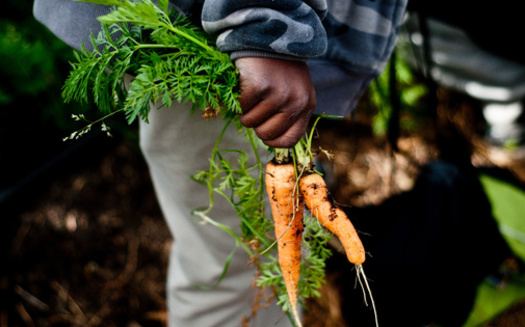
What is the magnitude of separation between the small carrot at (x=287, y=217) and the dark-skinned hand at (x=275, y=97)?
0.15 metres

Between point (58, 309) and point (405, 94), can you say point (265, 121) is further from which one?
point (405, 94)

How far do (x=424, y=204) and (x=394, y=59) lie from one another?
1.98 ft

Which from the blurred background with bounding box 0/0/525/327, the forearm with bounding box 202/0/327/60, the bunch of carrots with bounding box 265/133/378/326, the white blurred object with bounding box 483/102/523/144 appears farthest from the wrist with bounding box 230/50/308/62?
the white blurred object with bounding box 483/102/523/144

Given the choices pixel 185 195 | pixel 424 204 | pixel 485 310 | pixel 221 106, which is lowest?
pixel 485 310

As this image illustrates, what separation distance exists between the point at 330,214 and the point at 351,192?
121cm

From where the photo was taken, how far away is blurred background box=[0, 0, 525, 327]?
1.45m

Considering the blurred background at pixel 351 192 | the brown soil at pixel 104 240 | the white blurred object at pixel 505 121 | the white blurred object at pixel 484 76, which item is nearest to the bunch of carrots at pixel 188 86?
the blurred background at pixel 351 192

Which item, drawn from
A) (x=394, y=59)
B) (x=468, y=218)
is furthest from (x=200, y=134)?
(x=468, y=218)

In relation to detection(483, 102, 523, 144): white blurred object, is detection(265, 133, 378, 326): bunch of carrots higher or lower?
higher

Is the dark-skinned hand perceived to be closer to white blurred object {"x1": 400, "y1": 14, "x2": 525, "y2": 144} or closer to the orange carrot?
the orange carrot

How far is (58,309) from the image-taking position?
1633 millimetres

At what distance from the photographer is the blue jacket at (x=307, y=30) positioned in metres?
0.68

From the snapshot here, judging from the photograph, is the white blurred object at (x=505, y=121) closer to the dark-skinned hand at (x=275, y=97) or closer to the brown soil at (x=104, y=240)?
the brown soil at (x=104, y=240)

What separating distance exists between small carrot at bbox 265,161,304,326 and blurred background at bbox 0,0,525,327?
0.31 meters
